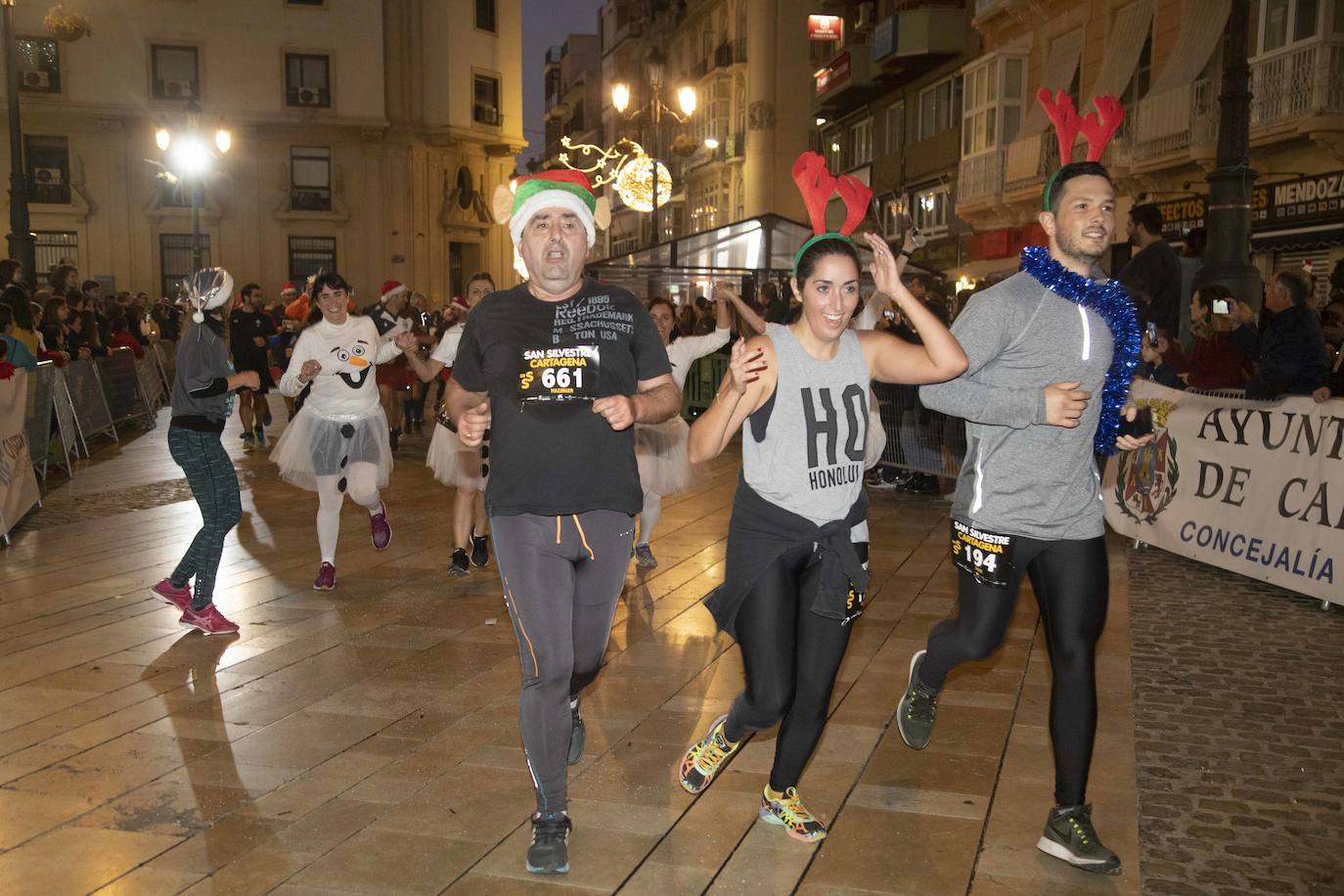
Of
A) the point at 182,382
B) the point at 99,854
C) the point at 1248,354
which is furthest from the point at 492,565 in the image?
the point at 1248,354

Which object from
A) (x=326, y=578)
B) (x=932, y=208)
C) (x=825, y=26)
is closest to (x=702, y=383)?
(x=326, y=578)

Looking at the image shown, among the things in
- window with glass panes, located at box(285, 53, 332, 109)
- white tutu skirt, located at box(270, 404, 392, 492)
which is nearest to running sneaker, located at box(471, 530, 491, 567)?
white tutu skirt, located at box(270, 404, 392, 492)

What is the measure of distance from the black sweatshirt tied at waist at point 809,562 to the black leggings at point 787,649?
27 mm

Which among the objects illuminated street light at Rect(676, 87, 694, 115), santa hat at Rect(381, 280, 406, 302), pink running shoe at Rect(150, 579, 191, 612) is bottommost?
pink running shoe at Rect(150, 579, 191, 612)

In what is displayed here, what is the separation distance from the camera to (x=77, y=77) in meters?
44.2

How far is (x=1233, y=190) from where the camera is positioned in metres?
10.4

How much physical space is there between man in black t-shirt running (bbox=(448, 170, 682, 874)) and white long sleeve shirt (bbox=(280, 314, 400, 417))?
4.27 meters

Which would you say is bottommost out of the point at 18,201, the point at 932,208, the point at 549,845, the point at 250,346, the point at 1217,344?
the point at 549,845

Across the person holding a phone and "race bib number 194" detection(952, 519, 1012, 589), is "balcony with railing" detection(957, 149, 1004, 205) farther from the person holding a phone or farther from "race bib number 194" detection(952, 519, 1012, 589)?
"race bib number 194" detection(952, 519, 1012, 589)

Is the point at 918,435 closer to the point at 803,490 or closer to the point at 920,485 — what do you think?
the point at 920,485

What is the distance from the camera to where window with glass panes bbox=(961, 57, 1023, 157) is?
2794cm

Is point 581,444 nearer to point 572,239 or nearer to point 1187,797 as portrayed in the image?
point 572,239

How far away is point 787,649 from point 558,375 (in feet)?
3.91

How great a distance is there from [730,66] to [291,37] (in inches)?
696
